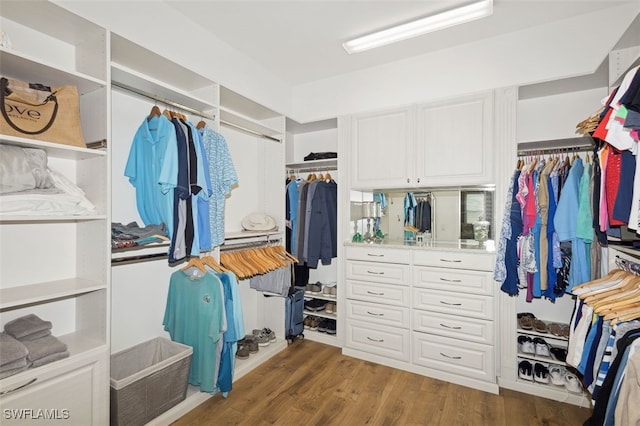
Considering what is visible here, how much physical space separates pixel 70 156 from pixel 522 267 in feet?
10.3

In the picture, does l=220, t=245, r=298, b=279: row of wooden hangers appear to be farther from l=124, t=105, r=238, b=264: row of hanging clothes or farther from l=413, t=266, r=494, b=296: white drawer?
l=413, t=266, r=494, b=296: white drawer

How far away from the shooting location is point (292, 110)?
3.42 m

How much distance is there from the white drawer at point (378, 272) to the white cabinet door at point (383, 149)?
2.46ft

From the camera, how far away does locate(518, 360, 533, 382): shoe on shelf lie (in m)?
2.32

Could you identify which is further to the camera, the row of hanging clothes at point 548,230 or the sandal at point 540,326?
the sandal at point 540,326

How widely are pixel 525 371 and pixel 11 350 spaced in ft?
10.7

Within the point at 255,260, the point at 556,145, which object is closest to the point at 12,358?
the point at 255,260

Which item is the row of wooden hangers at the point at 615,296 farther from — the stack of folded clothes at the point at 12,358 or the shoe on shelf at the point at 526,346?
the stack of folded clothes at the point at 12,358

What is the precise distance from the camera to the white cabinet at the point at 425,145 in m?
2.45

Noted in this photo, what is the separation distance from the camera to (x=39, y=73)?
1.55 metres

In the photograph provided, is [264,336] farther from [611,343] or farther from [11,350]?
[611,343]

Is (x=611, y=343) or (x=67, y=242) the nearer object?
(x=611, y=343)

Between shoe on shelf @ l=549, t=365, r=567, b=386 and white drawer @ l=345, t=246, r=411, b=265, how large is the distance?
1325 mm

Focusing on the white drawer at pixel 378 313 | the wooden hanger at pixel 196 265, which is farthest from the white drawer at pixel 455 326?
the wooden hanger at pixel 196 265
